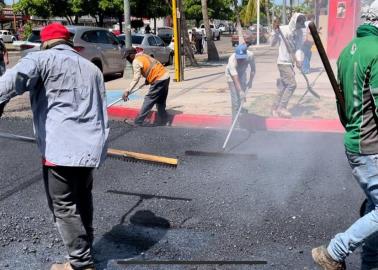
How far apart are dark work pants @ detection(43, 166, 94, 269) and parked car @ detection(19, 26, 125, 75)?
37.1 feet

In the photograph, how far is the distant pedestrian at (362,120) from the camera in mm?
2838

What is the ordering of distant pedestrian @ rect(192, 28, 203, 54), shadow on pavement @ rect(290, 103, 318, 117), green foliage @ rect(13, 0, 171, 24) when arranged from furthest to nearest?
distant pedestrian @ rect(192, 28, 203, 54), green foliage @ rect(13, 0, 171, 24), shadow on pavement @ rect(290, 103, 318, 117)

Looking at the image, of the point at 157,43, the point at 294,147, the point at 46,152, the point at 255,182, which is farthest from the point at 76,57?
the point at 157,43

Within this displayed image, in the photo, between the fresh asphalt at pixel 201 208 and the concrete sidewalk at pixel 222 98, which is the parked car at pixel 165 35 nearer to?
the concrete sidewalk at pixel 222 98

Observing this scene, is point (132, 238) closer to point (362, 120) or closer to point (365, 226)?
point (365, 226)

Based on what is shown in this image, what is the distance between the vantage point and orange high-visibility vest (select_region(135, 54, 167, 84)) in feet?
27.1

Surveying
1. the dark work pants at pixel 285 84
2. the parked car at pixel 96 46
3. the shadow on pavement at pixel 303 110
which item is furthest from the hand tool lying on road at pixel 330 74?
the parked car at pixel 96 46

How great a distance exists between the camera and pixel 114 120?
30.5 ft

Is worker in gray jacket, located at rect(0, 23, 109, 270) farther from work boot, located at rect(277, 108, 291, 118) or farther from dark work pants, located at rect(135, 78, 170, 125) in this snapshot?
work boot, located at rect(277, 108, 291, 118)

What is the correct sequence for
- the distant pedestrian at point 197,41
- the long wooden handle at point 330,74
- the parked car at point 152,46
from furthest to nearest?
1. the distant pedestrian at point 197,41
2. the parked car at point 152,46
3. the long wooden handle at point 330,74

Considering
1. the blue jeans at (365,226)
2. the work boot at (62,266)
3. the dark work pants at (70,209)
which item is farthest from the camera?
the work boot at (62,266)

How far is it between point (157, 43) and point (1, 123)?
1191cm

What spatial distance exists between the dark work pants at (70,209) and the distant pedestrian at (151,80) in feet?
16.0

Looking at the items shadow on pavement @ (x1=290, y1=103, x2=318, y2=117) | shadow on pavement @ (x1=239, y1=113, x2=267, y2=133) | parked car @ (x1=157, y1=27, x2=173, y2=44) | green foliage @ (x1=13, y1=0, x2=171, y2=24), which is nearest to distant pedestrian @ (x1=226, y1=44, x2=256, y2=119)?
shadow on pavement @ (x1=239, y1=113, x2=267, y2=133)
